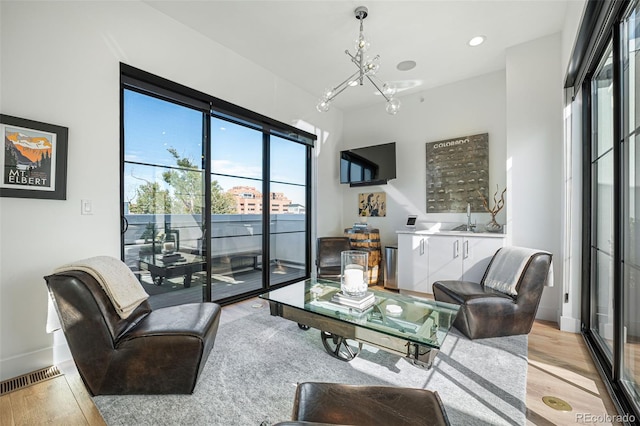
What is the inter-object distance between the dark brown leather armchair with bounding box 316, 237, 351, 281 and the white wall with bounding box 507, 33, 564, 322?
2.12 m

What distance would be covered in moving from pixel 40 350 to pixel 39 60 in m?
2.16

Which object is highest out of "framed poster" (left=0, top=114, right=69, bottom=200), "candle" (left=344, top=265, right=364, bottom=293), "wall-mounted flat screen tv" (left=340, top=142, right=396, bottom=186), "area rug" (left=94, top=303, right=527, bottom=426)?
"wall-mounted flat screen tv" (left=340, top=142, right=396, bottom=186)

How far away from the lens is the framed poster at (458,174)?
12.3 ft

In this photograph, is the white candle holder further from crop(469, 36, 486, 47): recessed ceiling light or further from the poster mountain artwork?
crop(469, 36, 486, 47): recessed ceiling light

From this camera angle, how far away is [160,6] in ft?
8.70

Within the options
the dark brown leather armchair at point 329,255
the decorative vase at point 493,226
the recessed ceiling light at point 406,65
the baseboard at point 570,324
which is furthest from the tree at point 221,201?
the baseboard at point 570,324

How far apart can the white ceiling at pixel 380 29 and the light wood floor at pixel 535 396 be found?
3.09 meters

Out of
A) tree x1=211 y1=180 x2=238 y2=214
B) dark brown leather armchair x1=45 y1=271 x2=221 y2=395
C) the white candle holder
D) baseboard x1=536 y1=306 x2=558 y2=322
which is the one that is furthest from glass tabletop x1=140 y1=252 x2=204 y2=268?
baseboard x1=536 y1=306 x2=558 y2=322

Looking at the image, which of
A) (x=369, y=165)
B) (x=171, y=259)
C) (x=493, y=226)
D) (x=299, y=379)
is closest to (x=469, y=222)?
(x=493, y=226)

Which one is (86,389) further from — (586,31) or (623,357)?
(586,31)

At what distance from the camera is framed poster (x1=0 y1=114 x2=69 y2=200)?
1.93 meters

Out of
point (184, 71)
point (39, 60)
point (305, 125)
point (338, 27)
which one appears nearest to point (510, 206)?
point (338, 27)

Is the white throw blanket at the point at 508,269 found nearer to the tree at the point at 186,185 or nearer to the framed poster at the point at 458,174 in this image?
the framed poster at the point at 458,174

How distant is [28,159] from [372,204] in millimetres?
4125
